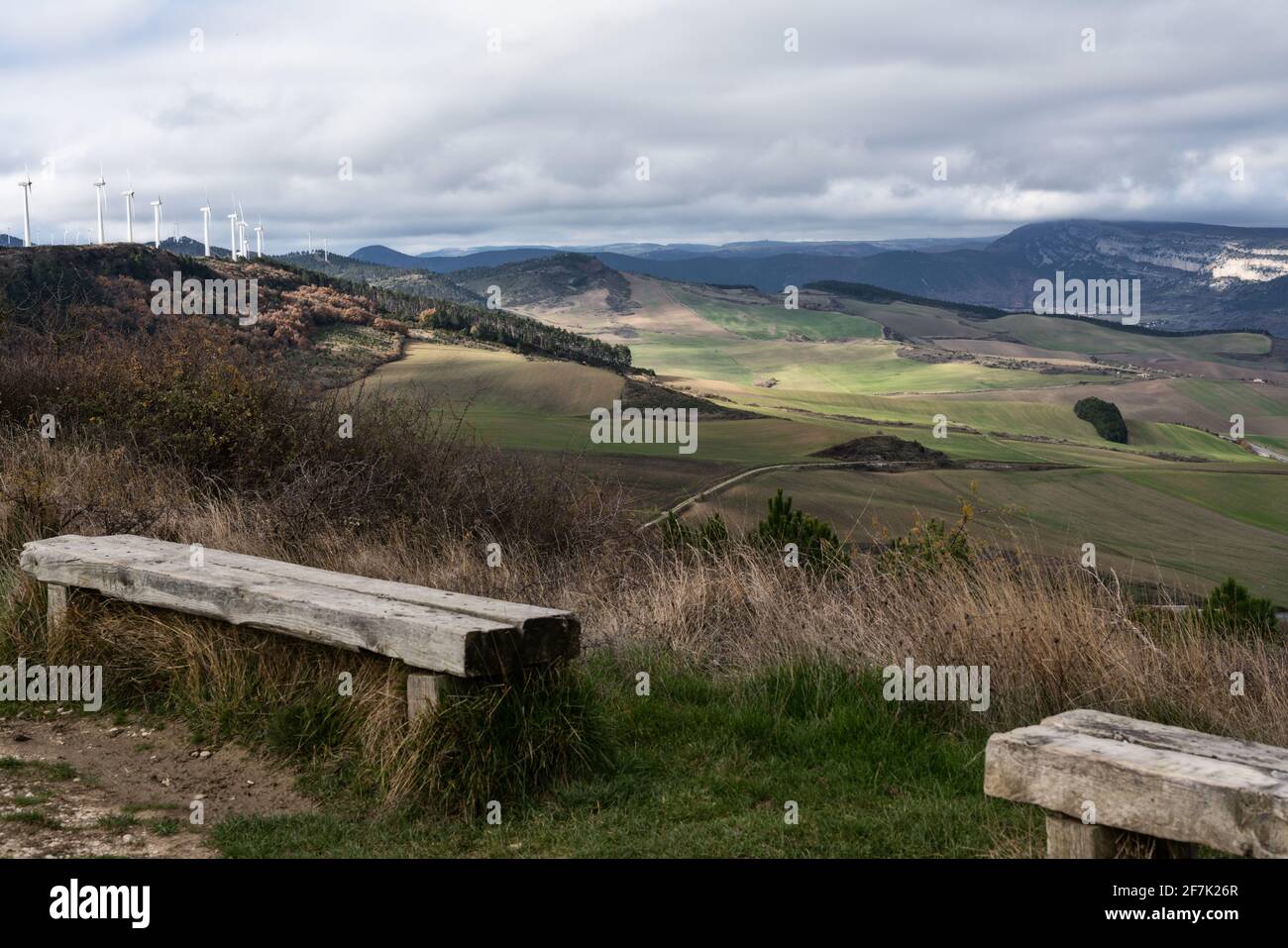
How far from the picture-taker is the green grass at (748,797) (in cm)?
443

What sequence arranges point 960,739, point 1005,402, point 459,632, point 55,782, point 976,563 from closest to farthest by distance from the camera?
point 459,632
point 55,782
point 960,739
point 976,563
point 1005,402

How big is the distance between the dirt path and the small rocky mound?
4380cm

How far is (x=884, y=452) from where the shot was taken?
5172 centimetres

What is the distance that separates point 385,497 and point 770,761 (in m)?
6.97

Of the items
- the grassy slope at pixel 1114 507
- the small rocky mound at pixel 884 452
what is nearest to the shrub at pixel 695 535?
the grassy slope at pixel 1114 507

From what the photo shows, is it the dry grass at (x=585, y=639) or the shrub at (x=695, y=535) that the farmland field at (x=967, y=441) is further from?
the shrub at (x=695, y=535)

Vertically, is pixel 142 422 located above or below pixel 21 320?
below

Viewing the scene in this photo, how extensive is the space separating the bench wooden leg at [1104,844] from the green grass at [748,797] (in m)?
0.49

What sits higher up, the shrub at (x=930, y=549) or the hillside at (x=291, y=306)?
the hillside at (x=291, y=306)

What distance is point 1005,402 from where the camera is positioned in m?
97.4

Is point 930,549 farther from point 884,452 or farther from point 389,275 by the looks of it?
point 389,275

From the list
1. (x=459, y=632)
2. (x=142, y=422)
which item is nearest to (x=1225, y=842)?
(x=459, y=632)
